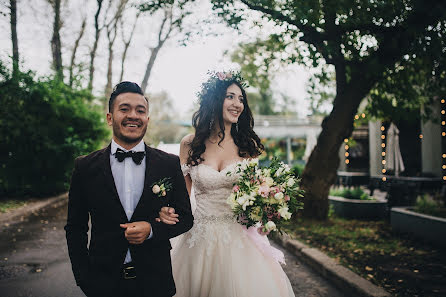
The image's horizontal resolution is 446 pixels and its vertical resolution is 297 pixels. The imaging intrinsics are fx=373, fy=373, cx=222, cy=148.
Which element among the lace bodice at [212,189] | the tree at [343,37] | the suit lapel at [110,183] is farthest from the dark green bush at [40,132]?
the suit lapel at [110,183]

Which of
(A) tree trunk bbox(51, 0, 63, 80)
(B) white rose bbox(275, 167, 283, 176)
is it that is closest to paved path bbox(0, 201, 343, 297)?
(B) white rose bbox(275, 167, 283, 176)

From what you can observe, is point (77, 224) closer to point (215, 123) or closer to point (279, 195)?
point (279, 195)

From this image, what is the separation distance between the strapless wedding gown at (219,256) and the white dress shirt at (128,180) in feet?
3.55

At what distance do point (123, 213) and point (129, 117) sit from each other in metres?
0.60

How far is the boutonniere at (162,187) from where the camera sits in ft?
7.39

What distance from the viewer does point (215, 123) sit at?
3.96 metres

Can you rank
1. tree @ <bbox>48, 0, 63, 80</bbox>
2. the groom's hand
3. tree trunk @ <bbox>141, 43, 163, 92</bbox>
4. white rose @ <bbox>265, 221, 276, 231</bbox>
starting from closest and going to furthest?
the groom's hand, white rose @ <bbox>265, 221, 276, 231</bbox>, tree @ <bbox>48, 0, 63, 80</bbox>, tree trunk @ <bbox>141, 43, 163, 92</bbox>

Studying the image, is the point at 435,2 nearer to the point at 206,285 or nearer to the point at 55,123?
the point at 206,285

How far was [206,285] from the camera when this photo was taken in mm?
3258

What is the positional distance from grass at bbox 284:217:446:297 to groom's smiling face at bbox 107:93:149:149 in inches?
156

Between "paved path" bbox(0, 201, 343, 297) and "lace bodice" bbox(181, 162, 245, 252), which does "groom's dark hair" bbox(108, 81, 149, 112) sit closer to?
"lace bodice" bbox(181, 162, 245, 252)

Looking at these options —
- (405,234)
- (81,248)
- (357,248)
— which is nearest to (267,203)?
(81,248)

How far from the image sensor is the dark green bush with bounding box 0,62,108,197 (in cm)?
1230

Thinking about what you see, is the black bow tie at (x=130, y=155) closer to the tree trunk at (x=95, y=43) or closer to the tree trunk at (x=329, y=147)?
the tree trunk at (x=329, y=147)
